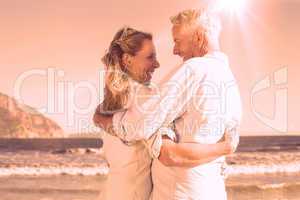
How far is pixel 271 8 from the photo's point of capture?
12.7 ft

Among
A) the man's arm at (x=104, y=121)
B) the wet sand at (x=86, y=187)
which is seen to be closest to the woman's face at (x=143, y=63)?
the man's arm at (x=104, y=121)

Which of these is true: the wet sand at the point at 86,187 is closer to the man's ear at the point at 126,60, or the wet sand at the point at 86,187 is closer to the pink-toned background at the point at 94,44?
the pink-toned background at the point at 94,44

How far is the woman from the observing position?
1.13 metres

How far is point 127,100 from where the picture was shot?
3.67 feet

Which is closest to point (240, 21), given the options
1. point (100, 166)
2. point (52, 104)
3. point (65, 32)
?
point (65, 32)

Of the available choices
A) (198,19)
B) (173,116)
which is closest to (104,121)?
(173,116)

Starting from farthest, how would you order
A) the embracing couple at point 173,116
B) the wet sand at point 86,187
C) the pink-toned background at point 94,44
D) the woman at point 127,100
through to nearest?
the wet sand at point 86,187 < the pink-toned background at point 94,44 < the woman at point 127,100 < the embracing couple at point 173,116

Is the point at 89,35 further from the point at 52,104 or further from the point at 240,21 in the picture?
the point at 240,21

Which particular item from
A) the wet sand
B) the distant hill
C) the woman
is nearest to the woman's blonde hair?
the woman

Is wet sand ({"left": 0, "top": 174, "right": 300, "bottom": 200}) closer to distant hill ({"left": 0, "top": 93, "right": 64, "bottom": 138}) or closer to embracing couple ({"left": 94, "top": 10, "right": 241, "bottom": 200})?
distant hill ({"left": 0, "top": 93, "right": 64, "bottom": 138})

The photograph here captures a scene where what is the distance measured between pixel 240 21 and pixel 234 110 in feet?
9.42

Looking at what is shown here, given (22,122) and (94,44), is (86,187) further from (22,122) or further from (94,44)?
(94,44)

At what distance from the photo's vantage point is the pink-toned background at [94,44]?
3.67m

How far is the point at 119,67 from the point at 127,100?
4.0 inches
